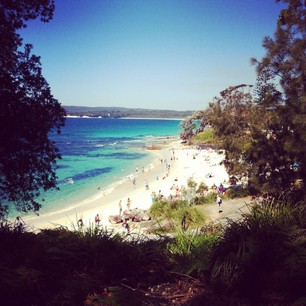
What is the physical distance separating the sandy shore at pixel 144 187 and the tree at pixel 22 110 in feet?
29.3

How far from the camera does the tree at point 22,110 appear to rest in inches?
254

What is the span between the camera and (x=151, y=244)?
4379 millimetres

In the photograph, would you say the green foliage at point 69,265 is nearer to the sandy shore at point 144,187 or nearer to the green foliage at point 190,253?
the green foliage at point 190,253

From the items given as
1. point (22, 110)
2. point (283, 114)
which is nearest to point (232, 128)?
point (283, 114)

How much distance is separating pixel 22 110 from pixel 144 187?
29276mm

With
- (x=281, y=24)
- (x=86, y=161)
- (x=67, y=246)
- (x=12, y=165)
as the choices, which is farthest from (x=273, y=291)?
(x=86, y=161)

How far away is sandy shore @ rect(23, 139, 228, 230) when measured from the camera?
2431 cm

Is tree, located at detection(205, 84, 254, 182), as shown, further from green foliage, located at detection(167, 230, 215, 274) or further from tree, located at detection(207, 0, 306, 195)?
green foliage, located at detection(167, 230, 215, 274)

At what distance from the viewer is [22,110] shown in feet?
21.9

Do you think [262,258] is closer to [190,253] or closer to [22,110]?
[190,253]

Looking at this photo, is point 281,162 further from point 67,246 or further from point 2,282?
point 2,282

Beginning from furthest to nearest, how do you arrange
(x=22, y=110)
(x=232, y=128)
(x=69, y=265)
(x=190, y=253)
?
1. (x=232, y=128)
2. (x=22, y=110)
3. (x=190, y=253)
4. (x=69, y=265)

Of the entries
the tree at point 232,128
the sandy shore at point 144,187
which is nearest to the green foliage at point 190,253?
the sandy shore at point 144,187

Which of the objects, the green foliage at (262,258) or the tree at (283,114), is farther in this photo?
the tree at (283,114)
